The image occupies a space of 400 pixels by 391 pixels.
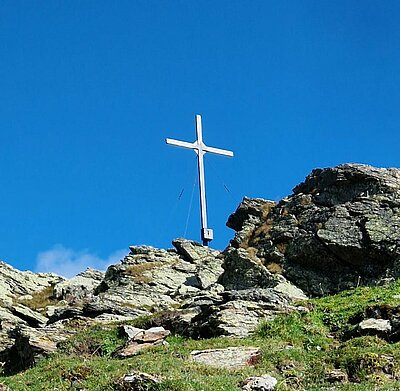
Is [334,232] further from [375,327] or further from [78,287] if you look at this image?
[78,287]

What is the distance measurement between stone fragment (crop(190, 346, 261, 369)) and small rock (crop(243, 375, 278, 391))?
6.83ft

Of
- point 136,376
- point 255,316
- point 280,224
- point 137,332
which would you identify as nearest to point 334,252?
point 280,224

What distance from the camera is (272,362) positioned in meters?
19.3

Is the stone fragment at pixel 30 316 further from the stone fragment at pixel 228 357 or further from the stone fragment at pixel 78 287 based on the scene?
the stone fragment at pixel 228 357

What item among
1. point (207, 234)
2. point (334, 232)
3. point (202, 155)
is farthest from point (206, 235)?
point (334, 232)

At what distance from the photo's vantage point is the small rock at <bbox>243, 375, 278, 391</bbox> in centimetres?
1650

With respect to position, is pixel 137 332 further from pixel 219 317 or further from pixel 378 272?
pixel 378 272

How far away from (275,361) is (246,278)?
53.6ft

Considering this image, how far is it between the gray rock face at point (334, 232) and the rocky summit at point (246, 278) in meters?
0.05

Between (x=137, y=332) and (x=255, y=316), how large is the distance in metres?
4.04

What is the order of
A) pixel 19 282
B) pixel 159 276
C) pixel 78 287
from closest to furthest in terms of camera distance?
pixel 159 276 < pixel 78 287 < pixel 19 282

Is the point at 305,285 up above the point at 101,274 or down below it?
below

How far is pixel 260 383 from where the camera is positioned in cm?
1669

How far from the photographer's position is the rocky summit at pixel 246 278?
2484 centimetres
